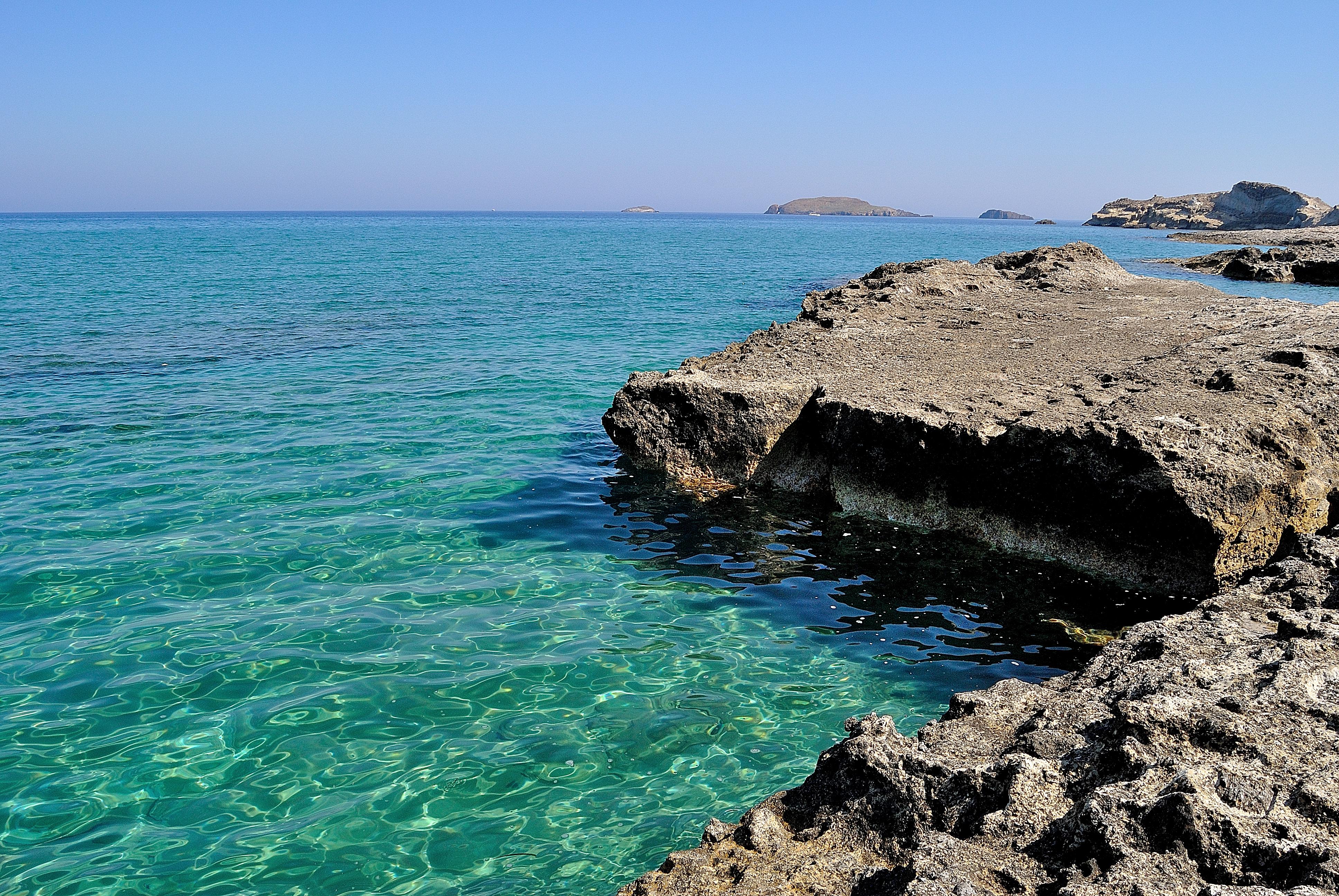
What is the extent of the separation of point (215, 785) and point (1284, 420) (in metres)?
7.16

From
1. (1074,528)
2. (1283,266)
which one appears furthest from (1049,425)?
(1283,266)


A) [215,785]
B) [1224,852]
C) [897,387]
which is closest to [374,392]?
[897,387]

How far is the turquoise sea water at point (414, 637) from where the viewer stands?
166 inches

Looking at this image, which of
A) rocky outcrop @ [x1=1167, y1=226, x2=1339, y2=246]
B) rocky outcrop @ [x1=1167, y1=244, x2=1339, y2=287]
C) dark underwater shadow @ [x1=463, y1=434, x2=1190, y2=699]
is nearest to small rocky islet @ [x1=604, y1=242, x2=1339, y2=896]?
dark underwater shadow @ [x1=463, y1=434, x2=1190, y2=699]

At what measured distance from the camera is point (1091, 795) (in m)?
2.76

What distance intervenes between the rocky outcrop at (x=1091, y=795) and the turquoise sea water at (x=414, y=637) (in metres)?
1.14

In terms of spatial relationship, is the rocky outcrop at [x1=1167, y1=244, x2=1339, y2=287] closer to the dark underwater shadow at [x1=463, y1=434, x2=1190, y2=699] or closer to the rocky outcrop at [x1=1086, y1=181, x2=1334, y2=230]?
the dark underwater shadow at [x1=463, y1=434, x2=1190, y2=699]

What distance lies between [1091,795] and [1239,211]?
121364 mm

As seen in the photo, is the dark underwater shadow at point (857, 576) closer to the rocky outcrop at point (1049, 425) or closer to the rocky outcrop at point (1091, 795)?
the rocky outcrop at point (1049, 425)

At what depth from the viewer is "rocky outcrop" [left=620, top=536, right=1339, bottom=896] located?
2480 millimetres

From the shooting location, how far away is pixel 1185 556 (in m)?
6.01

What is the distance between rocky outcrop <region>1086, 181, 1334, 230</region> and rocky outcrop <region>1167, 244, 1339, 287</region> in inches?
2648

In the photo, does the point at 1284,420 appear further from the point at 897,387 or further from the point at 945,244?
the point at 945,244

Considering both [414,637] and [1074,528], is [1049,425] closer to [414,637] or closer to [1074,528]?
[1074,528]
